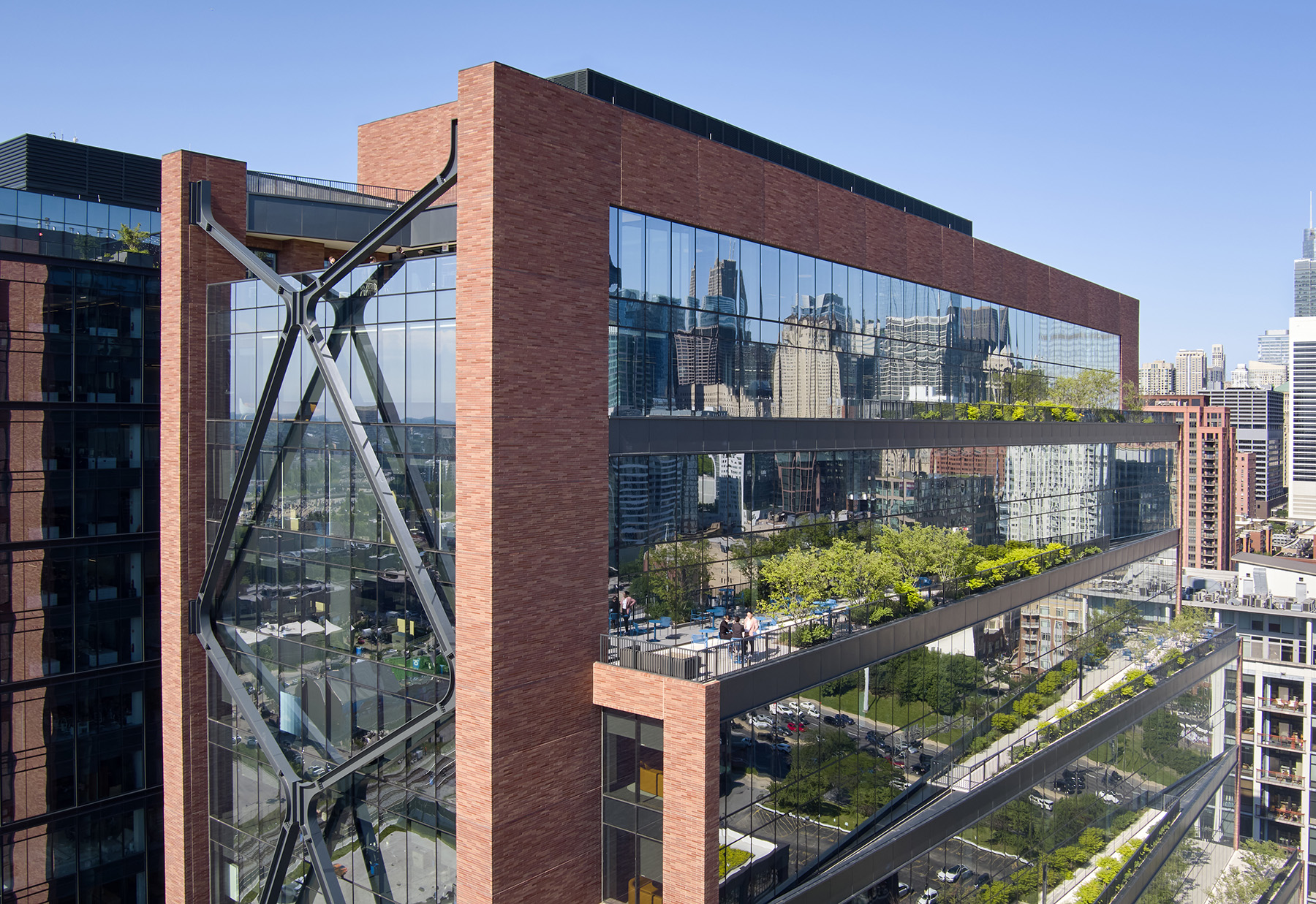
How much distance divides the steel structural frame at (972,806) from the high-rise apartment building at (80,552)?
73.8 feet

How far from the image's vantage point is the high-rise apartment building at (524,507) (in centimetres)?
1891

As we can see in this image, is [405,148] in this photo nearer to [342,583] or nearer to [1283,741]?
[342,583]

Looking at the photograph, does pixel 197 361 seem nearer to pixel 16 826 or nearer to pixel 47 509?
pixel 47 509

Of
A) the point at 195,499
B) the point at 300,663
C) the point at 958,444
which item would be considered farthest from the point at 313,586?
the point at 958,444

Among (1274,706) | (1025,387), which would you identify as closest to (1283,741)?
(1274,706)

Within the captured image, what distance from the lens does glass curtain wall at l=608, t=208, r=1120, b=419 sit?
2247 cm

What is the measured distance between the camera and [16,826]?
2877 centimetres

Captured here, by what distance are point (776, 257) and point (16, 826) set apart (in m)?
28.5

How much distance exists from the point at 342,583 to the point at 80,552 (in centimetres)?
1404

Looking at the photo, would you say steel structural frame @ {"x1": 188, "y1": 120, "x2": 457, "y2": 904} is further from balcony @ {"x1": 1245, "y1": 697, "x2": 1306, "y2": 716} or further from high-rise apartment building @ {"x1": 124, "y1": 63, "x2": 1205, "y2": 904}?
balcony @ {"x1": 1245, "y1": 697, "x2": 1306, "y2": 716}

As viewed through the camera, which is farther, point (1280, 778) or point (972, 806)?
point (1280, 778)

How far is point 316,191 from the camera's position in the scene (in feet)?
81.7

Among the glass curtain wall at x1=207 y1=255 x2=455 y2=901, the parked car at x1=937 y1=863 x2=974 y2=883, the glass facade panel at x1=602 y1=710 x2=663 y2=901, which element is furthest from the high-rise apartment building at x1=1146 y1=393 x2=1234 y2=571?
the glass curtain wall at x1=207 y1=255 x2=455 y2=901

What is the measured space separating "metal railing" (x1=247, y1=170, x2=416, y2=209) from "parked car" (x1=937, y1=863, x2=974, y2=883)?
25.9 m
